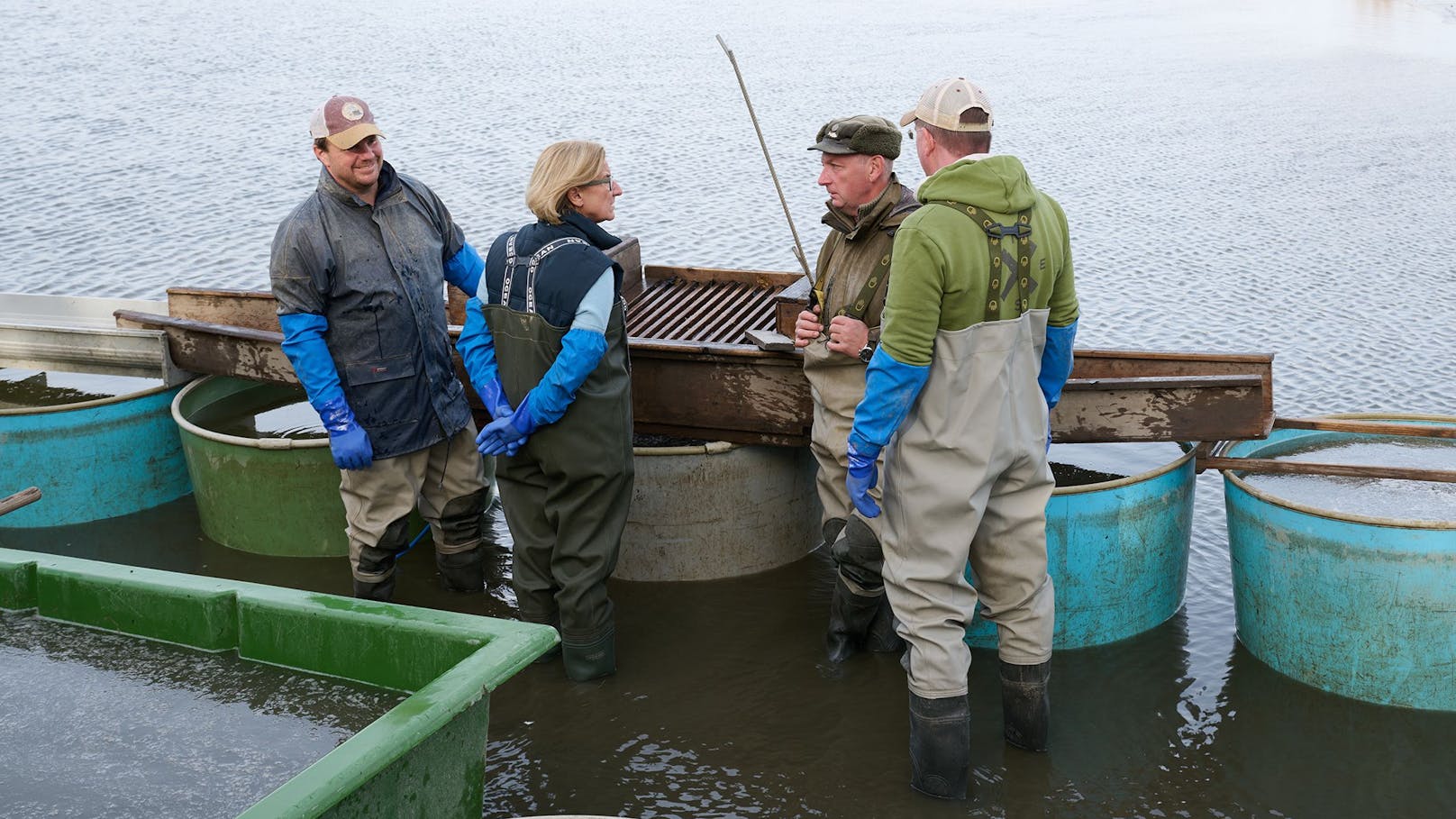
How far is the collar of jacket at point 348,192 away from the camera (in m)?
4.24

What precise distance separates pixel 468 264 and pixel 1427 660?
338cm

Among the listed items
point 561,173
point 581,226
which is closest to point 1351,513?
point 581,226

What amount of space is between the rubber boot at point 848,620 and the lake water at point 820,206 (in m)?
0.09

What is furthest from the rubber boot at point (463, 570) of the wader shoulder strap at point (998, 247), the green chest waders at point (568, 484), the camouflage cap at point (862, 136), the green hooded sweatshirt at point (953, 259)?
the wader shoulder strap at point (998, 247)

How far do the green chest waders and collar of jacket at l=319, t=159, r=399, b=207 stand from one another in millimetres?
545

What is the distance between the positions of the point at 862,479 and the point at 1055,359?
0.70m

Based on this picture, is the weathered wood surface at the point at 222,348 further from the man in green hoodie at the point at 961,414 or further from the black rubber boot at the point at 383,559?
the man in green hoodie at the point at 961,414

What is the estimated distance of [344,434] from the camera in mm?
4316

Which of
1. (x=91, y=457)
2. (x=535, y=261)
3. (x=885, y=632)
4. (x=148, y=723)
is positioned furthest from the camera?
(x=91, y=457)

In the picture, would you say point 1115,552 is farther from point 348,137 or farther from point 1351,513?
point 348,137

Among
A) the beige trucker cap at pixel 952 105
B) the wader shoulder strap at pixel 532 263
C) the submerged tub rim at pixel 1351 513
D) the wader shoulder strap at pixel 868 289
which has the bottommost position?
the submerged tub rim at pixel 1351 513

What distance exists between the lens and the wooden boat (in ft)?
14.3

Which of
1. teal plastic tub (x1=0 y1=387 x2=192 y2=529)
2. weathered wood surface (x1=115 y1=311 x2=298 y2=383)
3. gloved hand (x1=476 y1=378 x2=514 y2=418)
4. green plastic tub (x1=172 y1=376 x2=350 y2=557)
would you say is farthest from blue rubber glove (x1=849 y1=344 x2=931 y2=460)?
teal plastic tub (x1=0 y1=387 x2=192 y2=529)

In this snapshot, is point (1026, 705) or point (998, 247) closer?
point (998, 247)
